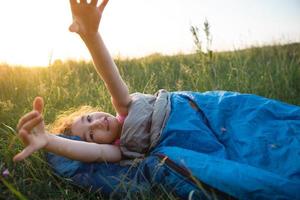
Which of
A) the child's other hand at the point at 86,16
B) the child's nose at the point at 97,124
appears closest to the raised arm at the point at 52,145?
the child's nose at the point at 97,124

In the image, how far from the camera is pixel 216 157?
208 cm

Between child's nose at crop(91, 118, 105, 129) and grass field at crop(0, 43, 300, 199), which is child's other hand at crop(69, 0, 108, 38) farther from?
grass field at crop(0, 43, 300, 199)

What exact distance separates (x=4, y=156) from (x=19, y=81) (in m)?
1.97

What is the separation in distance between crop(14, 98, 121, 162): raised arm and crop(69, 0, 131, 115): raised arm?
308mm

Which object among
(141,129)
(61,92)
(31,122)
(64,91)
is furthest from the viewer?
(61,92)

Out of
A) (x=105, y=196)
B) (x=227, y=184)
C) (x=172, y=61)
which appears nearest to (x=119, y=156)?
(x=105, y=196)

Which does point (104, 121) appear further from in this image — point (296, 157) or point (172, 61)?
point (172, 61)

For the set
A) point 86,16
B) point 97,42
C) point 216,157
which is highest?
point 86,16

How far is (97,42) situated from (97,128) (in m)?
0.55

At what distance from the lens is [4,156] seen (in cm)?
241

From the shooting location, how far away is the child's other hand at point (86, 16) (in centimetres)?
203

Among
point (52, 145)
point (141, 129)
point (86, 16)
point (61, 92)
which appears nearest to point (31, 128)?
point (52, 145)

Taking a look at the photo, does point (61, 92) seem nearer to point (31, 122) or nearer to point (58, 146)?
point (58, 146)

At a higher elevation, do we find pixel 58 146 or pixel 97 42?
pixel 97 42
